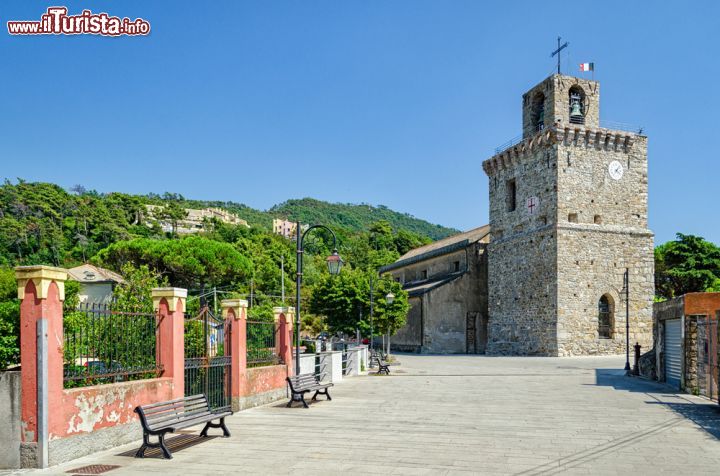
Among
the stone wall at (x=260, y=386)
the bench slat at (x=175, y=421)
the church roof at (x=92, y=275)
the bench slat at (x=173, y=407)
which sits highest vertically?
the church roof at (x=92, y=275)

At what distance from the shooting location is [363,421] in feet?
41.6

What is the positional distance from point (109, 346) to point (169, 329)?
1454mm

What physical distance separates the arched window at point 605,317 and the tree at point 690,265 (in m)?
18.9

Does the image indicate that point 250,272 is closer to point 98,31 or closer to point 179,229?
point 98,31

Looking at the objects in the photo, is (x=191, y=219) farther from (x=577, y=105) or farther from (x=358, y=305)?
(x=577, y=105)

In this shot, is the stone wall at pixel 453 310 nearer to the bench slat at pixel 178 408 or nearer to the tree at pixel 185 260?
the tree at pixel 185 260

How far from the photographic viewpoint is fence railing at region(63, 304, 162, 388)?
31.0 feet

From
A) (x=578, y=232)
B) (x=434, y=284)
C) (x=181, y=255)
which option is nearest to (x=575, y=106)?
(x=578, y=232)

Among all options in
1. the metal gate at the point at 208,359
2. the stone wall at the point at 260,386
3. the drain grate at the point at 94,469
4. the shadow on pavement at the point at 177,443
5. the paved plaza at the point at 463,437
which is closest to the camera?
the drain grate at the point at 94,469

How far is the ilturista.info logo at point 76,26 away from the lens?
15.2 meters

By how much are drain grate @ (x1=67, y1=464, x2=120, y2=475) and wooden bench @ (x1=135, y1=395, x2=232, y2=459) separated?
0.56m

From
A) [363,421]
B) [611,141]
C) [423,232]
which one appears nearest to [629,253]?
[611,141]

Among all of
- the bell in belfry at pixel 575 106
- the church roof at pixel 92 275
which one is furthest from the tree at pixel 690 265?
the church roof at pixel 92 275

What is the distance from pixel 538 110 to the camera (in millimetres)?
40656
